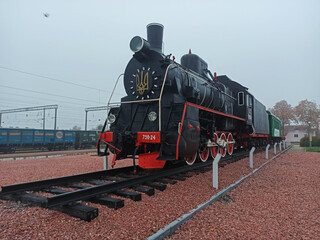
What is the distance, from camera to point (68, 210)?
138 inches

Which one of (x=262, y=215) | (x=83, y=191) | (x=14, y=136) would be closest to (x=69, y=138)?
(x=14, y=136)

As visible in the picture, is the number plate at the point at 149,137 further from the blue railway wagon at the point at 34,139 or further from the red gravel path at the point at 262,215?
the blue railway wagon at the point at 34,139

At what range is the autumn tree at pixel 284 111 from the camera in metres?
51.5

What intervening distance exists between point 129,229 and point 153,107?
3.94 meters

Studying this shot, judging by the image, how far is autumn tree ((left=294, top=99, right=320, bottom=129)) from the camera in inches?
1692

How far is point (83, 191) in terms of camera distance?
13.0 ft

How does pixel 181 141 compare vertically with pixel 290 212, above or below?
above

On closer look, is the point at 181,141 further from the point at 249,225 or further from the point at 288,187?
the point at 288,187

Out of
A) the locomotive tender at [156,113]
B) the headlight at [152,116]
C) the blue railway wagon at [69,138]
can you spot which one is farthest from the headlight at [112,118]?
the blue railway wagon at [69,138]

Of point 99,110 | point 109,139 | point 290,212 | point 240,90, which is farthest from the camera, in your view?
point 99,110

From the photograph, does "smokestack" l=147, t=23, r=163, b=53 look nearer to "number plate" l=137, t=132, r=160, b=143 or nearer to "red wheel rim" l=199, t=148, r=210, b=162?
"number plate" l=137, t=132, r=160, b=143

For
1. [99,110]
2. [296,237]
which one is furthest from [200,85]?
[99,110]

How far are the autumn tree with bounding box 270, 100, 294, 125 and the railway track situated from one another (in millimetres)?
53301

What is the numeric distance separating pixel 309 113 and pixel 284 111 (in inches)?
336
